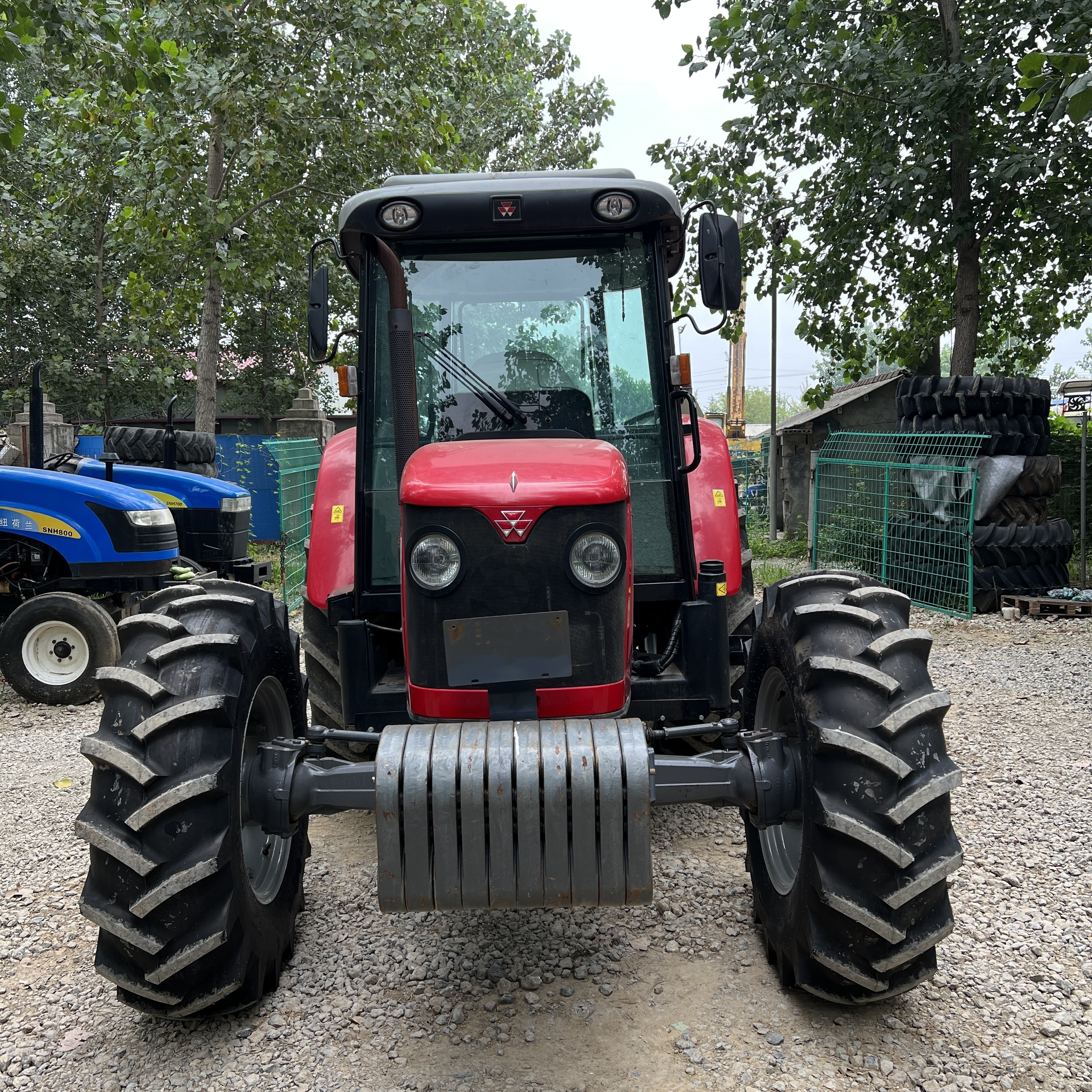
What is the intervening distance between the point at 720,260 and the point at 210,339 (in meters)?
12.2

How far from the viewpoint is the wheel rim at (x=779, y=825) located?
3.19 m

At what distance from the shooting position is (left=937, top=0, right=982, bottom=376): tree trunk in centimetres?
1060

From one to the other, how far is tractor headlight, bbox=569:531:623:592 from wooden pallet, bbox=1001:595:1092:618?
310 inches

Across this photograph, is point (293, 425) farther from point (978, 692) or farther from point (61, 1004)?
point (61, 1004)

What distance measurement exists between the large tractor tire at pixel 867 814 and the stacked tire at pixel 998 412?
308 inches

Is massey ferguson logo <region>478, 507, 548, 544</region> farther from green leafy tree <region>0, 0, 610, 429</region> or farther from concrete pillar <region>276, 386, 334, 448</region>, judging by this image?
concrete pillar <region>276, 386, 334, 448</region>

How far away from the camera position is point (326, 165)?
13.8 metres

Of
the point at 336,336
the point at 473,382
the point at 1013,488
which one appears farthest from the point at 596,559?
the point at 1013,488

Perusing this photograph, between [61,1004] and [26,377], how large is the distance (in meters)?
25.1

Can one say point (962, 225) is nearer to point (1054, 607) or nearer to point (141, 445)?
point (1054, 607)

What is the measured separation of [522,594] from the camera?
9.46 feet

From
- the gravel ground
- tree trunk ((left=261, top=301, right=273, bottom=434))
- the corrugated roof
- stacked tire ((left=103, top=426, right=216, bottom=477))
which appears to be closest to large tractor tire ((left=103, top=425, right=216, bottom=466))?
stacked tire ((left=103, top=426, right=216, bottom=477))

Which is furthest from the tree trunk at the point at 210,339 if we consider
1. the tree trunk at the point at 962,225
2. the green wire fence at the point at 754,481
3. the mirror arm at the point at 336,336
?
the mirror arm at the point at 336,336

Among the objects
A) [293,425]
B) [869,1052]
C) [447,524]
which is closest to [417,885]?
[447,524]
